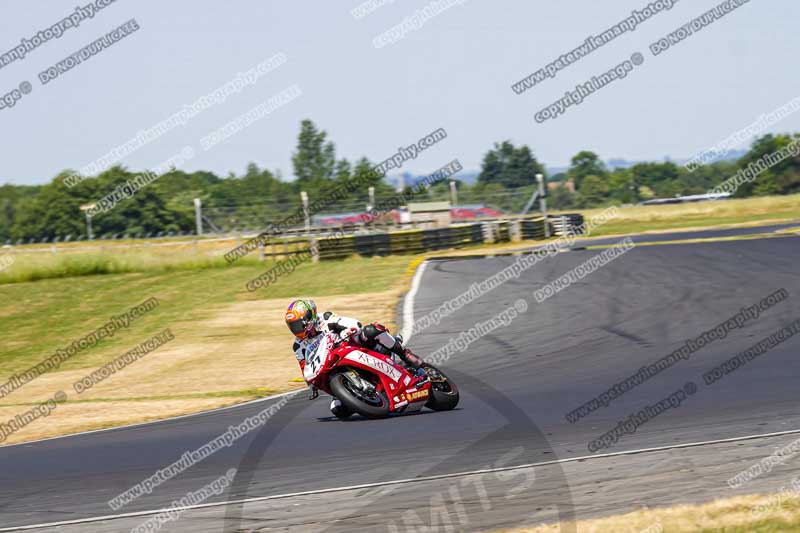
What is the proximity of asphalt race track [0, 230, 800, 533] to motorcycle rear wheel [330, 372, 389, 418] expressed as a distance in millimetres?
186

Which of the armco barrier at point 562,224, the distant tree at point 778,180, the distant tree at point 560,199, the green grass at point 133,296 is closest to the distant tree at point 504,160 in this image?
the distant tree at point 560,199

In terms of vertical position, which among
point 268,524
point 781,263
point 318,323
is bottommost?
point 781,263

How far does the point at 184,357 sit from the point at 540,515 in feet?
40.2

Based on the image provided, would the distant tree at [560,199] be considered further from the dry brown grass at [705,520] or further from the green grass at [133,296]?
the dry brown grass at [705,520]

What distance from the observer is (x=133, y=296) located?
2653 cm

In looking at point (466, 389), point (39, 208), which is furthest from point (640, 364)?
point (39, 208)

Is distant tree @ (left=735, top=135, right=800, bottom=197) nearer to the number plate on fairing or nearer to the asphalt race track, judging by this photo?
the asphalt race track

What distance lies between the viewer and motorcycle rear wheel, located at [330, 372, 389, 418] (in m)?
9.59

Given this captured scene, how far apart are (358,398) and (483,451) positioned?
1964 millimetres

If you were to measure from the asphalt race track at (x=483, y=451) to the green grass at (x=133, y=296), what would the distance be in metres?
8.23

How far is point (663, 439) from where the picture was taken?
8.25m

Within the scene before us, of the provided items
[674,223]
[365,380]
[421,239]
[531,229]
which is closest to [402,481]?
[365,380]

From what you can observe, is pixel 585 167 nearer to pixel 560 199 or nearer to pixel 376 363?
pixel 560 199

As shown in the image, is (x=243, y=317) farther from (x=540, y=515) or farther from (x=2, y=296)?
(x=540, y=515)
